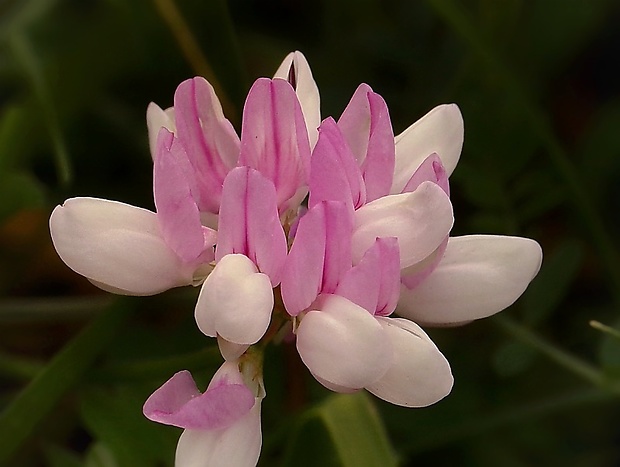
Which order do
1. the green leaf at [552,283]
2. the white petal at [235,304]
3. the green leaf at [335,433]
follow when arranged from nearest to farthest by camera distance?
the white petal at [235,304] → the green leaf at [335,433] → the green leaf at [552,283]

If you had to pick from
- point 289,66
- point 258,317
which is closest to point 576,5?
point 289,66

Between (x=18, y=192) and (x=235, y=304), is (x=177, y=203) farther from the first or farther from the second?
(x=18, y=192)

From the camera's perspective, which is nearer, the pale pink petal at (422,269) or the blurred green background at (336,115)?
the pale pink petal at (422,269)

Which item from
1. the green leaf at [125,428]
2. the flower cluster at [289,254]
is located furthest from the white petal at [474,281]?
the green leaf at [125,428]

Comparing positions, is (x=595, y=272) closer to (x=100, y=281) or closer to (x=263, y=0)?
(x=263, y=0)

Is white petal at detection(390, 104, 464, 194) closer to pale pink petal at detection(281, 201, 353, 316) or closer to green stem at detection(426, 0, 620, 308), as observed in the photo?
pale pink petal at detection(281, 201, 353, 316)

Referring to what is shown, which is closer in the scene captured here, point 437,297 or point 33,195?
point 437,297

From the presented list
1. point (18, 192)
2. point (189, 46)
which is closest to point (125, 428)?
point (18, 192)

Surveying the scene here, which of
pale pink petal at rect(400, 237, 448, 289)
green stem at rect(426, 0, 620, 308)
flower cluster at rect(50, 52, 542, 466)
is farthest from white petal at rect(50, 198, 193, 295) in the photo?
green stem at rect(426, 0, 620, 308)

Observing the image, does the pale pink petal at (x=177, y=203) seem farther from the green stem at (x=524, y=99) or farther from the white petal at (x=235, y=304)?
the green stem at (x=524, y=99)
